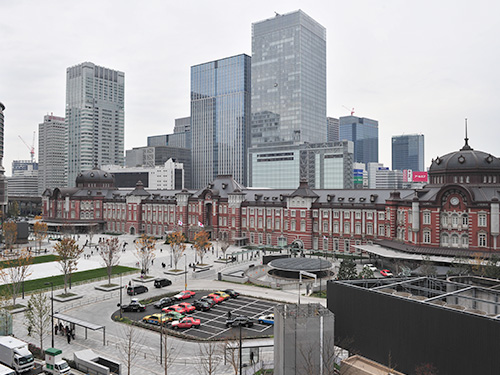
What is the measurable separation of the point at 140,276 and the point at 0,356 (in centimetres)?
3410

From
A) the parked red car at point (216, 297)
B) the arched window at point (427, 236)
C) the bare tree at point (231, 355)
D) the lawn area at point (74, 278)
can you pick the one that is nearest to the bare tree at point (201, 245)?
the lawn area at point (74, 278)

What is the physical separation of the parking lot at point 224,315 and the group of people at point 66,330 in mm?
7299

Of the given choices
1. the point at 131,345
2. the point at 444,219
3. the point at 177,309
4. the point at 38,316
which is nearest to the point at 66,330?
the point at 38,316

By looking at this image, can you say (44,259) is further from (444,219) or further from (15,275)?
(444,219)

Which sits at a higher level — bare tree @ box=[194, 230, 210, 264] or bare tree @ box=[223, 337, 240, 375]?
bare tree @ box=[194, 230, 210, 264]

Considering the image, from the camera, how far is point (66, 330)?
135ft

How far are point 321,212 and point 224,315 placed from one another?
1986 inches

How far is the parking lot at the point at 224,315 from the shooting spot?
4209cm

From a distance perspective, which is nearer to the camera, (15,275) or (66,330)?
(66,330)

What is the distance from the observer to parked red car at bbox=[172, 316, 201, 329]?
43.8 meters

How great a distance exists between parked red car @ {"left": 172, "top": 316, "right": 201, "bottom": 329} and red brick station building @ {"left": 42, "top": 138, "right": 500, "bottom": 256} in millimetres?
44197

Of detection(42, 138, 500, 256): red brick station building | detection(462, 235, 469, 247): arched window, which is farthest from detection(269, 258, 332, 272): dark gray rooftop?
detection(462, 235, 469, 247): arched window

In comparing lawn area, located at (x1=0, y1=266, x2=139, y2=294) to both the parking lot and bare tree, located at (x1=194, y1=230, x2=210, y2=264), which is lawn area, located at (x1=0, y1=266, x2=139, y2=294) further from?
the parking lot

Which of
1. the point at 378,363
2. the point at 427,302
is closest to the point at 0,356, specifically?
the point at 378,363
